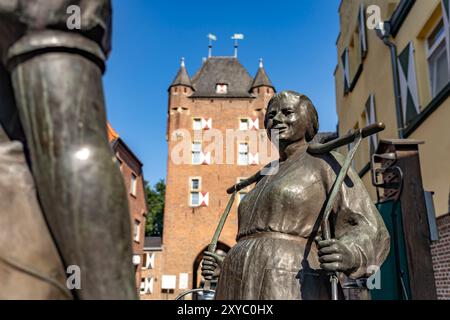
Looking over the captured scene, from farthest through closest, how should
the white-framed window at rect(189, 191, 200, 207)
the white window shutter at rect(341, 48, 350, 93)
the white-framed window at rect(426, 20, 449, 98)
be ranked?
the white-framed window at rect(189, 191, 200, 207)
the white window shutter at rect(341, 48, 350, 93)
the white-framed window at rect(426, 20, 449, 98)

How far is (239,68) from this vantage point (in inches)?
1304

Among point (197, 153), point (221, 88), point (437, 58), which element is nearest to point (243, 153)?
point (197, 153)

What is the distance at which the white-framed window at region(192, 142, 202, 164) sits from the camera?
28.2 meters

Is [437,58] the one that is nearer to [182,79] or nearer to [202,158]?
[202,158]

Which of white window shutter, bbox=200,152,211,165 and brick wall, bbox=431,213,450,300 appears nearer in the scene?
brick wall, bbox=431,213,450,300

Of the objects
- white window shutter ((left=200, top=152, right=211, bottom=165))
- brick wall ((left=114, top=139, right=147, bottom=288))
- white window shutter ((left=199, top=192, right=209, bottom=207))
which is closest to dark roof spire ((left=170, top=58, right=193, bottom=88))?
white window shutter ((left=200, top=152, right=211, bottom=165))

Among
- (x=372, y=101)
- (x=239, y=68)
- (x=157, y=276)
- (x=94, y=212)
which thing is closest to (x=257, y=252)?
(x=94, y=212)

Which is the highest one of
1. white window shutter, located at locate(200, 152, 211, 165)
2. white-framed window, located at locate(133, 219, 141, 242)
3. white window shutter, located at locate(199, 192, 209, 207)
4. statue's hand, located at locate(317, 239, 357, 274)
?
white window shutter, located at locate(200, 152, 211, 165)

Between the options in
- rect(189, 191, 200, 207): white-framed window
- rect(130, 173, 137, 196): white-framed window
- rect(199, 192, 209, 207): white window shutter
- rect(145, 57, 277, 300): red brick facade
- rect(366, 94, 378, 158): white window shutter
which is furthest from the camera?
rect(189, 191, 200, 207): white-framed window

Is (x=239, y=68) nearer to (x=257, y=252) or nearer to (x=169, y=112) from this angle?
(x=169, y=112)

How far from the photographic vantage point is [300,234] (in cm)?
184

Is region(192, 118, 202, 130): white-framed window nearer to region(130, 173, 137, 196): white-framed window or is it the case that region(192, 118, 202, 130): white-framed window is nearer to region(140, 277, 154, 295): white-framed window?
region(130, 173, 137, 196): white-framed window

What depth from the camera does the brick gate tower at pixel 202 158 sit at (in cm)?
2627

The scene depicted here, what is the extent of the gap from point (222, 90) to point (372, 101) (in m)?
18.7
